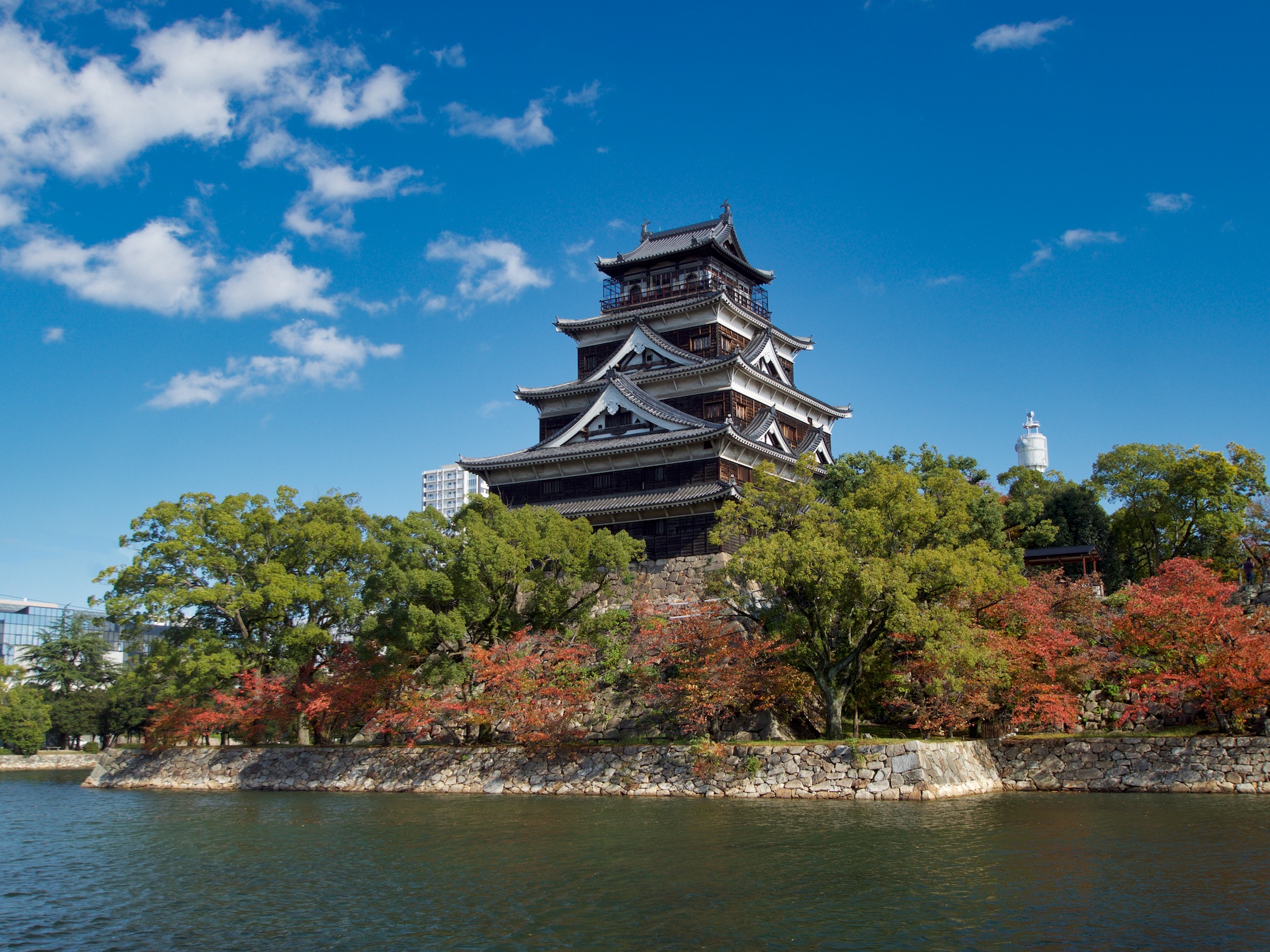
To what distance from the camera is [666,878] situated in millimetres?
13859

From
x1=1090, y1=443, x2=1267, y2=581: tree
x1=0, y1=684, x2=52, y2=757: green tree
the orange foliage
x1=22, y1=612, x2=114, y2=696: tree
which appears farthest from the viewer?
x1=22, y1=612, x2=114, y2=696: tree

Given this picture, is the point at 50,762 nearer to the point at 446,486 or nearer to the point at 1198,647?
the point at 1198,647

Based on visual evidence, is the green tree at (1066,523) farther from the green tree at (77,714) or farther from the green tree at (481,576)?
the green tree at (77,714)

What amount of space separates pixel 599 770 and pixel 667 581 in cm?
1092

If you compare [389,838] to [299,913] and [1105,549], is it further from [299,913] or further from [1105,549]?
[1105,549]

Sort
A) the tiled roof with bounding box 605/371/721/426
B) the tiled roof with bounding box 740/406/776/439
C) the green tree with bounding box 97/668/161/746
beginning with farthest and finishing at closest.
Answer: the green tree with bounding box 97/668/161/746 → the tiled roof with bounding box 740/406/776/439 → the tiled roof with bounding box 605/371/721/426

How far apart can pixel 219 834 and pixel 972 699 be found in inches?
676

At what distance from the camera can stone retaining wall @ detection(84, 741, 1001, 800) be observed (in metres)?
22.5

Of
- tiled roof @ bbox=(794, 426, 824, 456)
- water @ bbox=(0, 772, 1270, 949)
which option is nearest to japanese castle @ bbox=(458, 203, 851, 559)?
tiled roof @ bbox=(794, 426, 824, 456)

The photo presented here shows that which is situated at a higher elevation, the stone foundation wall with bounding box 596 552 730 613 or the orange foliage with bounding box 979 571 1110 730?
the stone foundation wall with bounding box 596 552 730 613

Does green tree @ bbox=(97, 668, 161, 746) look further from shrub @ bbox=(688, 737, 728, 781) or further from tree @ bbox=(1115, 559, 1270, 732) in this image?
tree @ bbox=(1115, 559, 1270, 732)

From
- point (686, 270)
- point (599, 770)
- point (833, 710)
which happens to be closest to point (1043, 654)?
point (833, 710)

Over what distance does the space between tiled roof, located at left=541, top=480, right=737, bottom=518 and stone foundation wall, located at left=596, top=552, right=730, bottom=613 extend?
6.89ft

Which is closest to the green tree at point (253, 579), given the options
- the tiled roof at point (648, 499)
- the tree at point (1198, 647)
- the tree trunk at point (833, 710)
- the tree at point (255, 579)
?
the tree at point (255, 579)
